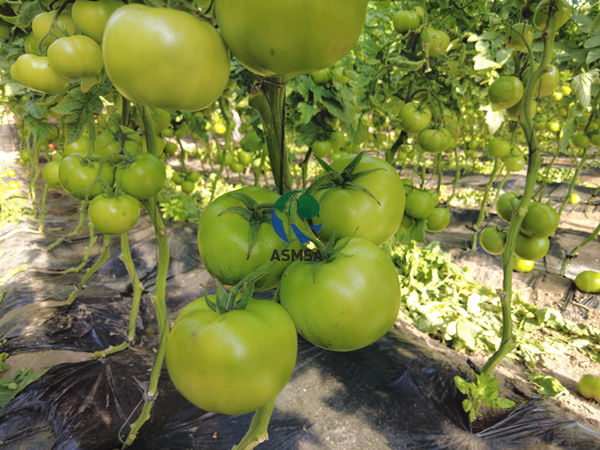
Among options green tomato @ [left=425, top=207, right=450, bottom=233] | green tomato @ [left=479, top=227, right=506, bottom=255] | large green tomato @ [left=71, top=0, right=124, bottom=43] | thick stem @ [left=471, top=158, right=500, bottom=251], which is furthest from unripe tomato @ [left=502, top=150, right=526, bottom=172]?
large green tomato @ [left=71, top=0, right=124, bottom=43]

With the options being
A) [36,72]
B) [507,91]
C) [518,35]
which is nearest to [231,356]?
[36,72]

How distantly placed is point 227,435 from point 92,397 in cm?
87

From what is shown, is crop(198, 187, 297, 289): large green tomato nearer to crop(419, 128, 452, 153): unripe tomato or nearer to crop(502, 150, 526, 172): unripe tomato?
crop(419, 128, 452, 153): unripe tomato

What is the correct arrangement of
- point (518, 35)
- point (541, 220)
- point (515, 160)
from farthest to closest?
point (515, 160) → point (541, 220) → point (518, 35)

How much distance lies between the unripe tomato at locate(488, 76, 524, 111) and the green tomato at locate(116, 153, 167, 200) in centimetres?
139

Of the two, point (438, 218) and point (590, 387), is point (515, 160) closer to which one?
point (438, 218)

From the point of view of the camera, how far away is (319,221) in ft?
1.98

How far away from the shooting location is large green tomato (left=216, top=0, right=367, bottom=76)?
1.14ft

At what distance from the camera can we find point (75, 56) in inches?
22.1

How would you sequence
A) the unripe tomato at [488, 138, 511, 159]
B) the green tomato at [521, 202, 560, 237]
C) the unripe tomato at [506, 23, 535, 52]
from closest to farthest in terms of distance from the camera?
the unripe tomato at [506, 23, 535, 52] → the green tomato at [521, 202, 560, 237] → the unripe tomato at [488, 138, 511, 159]

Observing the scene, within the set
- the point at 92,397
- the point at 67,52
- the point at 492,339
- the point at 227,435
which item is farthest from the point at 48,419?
the point at 492,339

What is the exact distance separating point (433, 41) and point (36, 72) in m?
1.60

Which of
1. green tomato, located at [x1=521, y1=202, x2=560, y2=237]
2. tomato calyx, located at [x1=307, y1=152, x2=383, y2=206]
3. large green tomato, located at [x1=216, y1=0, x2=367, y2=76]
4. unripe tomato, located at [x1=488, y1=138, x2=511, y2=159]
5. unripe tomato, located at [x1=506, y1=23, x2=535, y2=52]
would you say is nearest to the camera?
large green tomato, located at [x1=216, y1=0, x2=367, y2=76]

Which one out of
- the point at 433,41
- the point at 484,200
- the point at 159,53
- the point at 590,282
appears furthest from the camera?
the point at 484,200
